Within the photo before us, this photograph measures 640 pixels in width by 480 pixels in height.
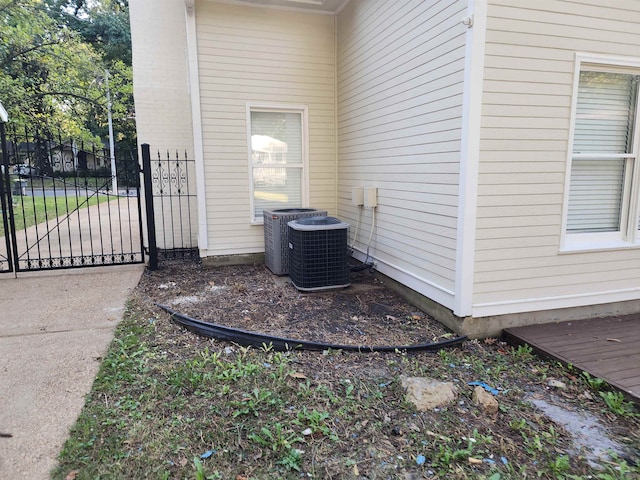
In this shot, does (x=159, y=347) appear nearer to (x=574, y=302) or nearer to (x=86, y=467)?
(x=86, y=467)

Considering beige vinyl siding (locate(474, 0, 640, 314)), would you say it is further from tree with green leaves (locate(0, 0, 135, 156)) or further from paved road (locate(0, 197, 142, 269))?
tree with green leaves (locate(0, 0, 135, 156))

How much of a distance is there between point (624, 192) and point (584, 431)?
2.46 meters

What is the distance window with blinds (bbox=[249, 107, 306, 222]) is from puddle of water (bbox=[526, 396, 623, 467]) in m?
4.30

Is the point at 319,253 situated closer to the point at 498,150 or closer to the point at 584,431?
the point at 498,150

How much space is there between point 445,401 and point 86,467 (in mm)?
1976

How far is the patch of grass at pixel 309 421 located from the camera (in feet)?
6.28

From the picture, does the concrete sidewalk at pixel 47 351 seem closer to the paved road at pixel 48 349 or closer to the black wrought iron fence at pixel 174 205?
the paved road at pixel 48 349

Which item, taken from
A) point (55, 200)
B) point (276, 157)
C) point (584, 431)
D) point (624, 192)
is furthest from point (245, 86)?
point (584, 431)

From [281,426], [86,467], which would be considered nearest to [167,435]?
[86,467]

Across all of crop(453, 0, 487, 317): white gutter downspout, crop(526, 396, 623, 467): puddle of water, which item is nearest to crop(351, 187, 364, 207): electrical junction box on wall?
crop(453, 0, 487, 317): white gutter downspout

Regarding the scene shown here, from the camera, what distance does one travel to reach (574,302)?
3.55m

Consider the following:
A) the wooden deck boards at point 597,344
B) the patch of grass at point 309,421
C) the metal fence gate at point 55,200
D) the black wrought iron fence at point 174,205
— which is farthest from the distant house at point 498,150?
the metal fence gate at point 55,200

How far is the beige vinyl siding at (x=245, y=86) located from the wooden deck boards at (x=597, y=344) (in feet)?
12.1

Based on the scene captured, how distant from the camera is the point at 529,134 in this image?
10.5 ft
